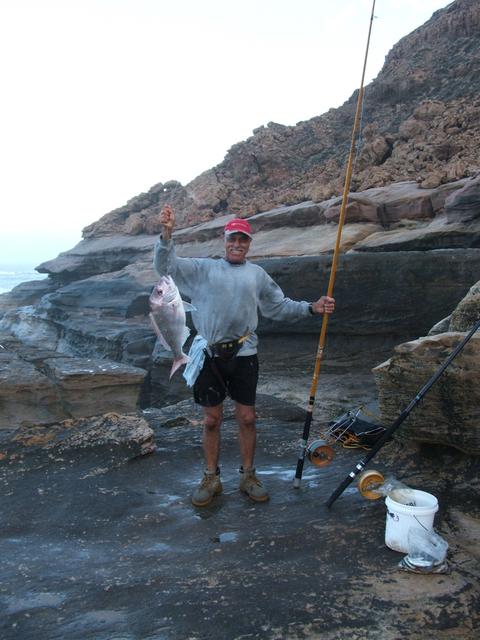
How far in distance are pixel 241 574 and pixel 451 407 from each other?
2.07 m

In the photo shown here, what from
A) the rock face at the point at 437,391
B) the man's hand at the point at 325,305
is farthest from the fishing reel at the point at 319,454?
the man's hand at the point at 325,305

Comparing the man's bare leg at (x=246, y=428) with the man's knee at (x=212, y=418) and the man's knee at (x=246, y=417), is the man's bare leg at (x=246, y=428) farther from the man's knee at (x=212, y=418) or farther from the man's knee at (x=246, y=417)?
the man's knee at (x=212, y=418)

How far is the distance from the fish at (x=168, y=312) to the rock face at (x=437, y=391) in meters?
1.81

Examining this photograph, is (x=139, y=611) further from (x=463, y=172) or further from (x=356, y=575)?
(x=463, y=172)

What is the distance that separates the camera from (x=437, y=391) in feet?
14.4

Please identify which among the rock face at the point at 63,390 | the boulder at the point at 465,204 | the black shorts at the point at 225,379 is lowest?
the rock face at the point at 63,390

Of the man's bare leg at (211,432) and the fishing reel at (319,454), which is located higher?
the man's bare leg at (211,432)

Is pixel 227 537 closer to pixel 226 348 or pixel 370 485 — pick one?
pixel 370 485

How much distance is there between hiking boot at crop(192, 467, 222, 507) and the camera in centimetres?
416

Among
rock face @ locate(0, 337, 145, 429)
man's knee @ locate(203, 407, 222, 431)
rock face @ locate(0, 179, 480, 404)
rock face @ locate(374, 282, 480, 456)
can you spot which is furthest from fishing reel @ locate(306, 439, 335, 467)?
rock face @ locate(0, 337, 145, 429)

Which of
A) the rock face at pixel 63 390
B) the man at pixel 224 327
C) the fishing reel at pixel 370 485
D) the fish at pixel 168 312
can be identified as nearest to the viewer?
the fishing reel at pixel 370 485

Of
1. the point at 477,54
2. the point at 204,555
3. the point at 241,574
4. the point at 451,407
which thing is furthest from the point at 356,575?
the point at 477,54

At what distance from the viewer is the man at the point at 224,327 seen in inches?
157

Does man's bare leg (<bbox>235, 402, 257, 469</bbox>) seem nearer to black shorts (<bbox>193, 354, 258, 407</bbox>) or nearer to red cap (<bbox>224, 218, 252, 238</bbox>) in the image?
black shorts (<bbox>193, 354, 258, 407</bbox>)
